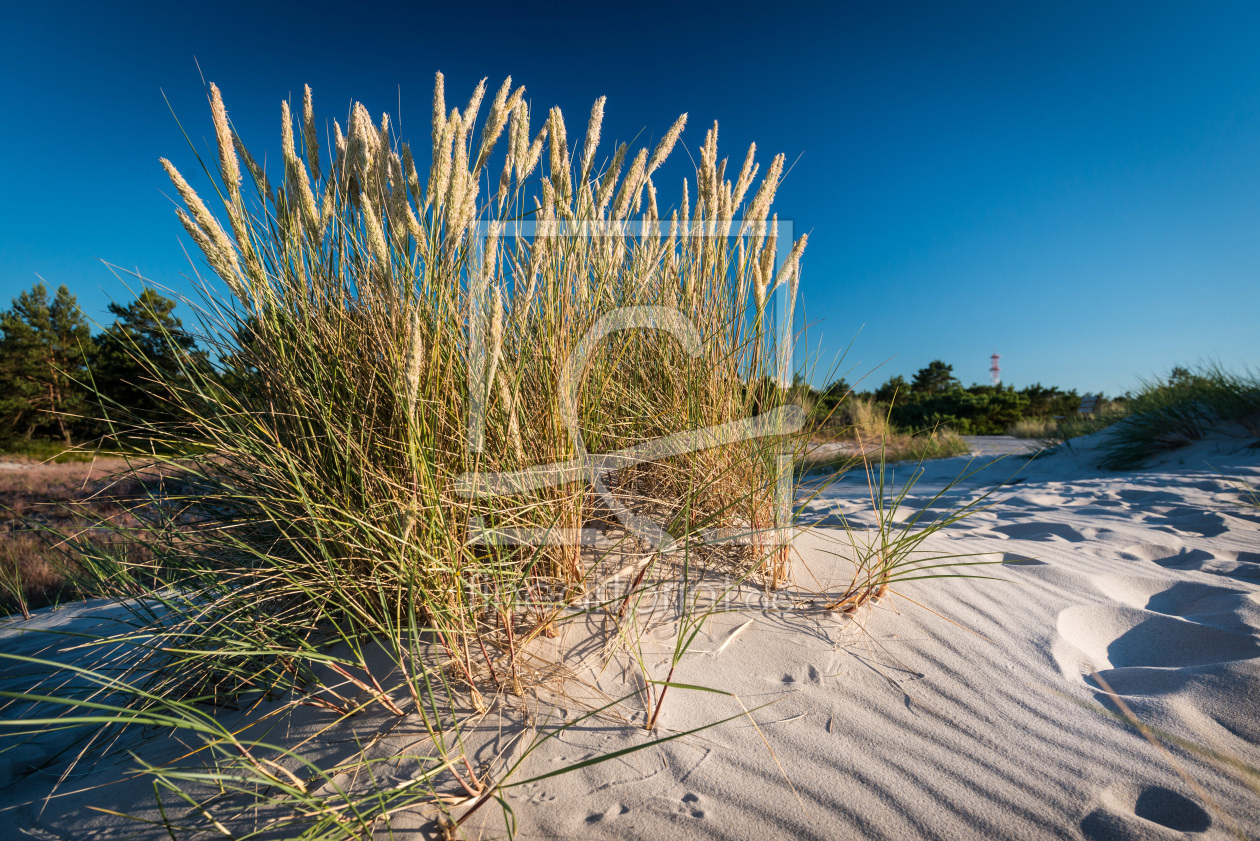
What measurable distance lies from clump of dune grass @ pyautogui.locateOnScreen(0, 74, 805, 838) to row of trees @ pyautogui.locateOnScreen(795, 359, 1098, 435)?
11.3 meters

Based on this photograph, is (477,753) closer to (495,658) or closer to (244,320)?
(495,658)

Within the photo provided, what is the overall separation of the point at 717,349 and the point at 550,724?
126 centimetres

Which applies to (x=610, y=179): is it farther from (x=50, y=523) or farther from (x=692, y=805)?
(x=50, y=523)

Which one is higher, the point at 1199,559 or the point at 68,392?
the point at 68,392

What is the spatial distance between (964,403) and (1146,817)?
52.2 ft

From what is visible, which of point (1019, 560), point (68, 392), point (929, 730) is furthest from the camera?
point (68, 392)

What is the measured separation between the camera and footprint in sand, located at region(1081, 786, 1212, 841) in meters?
0.95

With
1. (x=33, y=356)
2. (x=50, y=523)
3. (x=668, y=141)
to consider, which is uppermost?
(x=33, y=356)

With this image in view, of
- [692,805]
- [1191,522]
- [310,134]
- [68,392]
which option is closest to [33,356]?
[68,392]

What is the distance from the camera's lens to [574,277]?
1666 millimetres

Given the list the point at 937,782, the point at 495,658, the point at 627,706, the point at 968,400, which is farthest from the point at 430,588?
the point at 968,400

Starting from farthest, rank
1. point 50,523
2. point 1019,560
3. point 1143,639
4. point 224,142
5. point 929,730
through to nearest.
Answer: point 50,523, point 1019,560, point 1143,639, point 224,142, point 929,730

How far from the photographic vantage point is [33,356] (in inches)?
669

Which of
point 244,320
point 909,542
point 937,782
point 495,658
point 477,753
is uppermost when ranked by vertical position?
point 244,320
